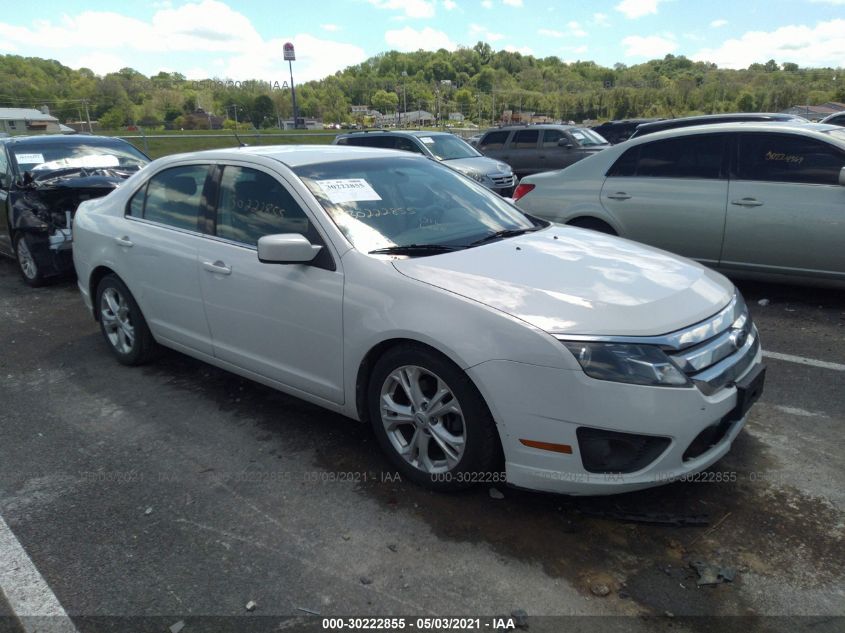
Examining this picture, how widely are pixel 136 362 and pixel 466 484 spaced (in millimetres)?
3074

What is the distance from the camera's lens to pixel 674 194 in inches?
243

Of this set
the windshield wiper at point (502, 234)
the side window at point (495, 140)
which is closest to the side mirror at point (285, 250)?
the windshield wiper at point (502, 234)

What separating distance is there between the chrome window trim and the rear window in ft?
11.7

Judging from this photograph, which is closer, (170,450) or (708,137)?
(170,450)

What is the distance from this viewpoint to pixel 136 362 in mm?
4871

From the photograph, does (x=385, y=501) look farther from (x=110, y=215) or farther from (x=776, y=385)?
(x=110, y=215)

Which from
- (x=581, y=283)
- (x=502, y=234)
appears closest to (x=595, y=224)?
(x=502, y=234)

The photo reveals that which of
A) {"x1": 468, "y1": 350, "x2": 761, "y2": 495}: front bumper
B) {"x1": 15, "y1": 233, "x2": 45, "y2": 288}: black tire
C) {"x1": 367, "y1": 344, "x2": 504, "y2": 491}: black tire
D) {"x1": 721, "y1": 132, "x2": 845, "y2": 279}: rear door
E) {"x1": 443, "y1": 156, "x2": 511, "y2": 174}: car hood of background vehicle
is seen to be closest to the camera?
{"x1": 468, "y1": 350, "x2": 761, "y2": 495}: front bumper

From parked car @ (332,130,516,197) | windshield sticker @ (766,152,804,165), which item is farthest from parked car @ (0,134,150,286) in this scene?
windshield sticker @ (766,152,804,165)

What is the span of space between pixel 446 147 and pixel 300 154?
10.7 meters

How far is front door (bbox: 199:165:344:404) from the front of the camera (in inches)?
131

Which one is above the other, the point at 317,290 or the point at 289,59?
the point at 289,59

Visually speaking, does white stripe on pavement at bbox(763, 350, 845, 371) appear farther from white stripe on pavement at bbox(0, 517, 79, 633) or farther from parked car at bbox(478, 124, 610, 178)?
parked car at bbox(478, 124, 610, 178)

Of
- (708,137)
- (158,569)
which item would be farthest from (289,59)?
(158,569)
